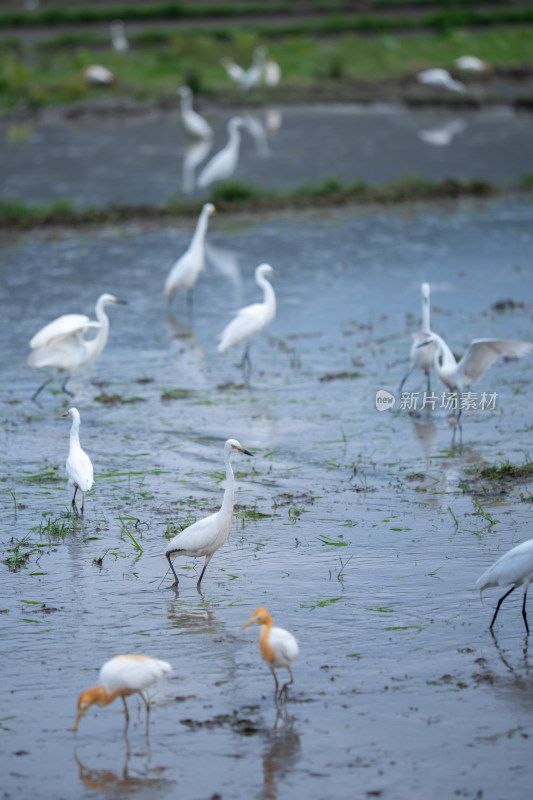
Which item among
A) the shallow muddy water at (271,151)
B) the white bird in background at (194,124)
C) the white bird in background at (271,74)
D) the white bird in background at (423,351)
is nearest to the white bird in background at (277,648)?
the white bird in background at (423,351)

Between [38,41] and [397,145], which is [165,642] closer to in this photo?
[397,145]

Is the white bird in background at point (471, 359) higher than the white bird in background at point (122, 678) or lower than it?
higher

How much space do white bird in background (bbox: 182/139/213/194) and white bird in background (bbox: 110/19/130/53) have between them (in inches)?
564

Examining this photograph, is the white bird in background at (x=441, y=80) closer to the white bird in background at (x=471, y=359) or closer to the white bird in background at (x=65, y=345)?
the white bird in background at (x=65, y=345)

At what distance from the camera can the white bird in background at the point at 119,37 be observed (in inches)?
1580

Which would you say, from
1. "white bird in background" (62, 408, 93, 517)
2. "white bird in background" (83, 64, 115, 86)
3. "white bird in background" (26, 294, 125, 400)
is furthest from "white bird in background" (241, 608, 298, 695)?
"white bird in background" (83, 64, 115, 86)

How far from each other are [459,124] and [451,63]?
8.52 meters

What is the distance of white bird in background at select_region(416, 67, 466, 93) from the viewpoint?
32.5 metres

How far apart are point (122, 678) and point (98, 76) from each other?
33025 millimetres

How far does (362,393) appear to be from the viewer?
10539mm

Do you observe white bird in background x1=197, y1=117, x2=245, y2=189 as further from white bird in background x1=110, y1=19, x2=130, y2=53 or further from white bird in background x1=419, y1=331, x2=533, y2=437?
white bird in background x1=110, y1=19, x2=130, y2=53

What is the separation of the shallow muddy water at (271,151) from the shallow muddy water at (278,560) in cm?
822

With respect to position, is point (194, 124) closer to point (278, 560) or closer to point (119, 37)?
point (119, 37)

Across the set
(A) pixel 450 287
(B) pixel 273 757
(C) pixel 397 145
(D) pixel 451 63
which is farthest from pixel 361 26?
(B) pixel 273 757
